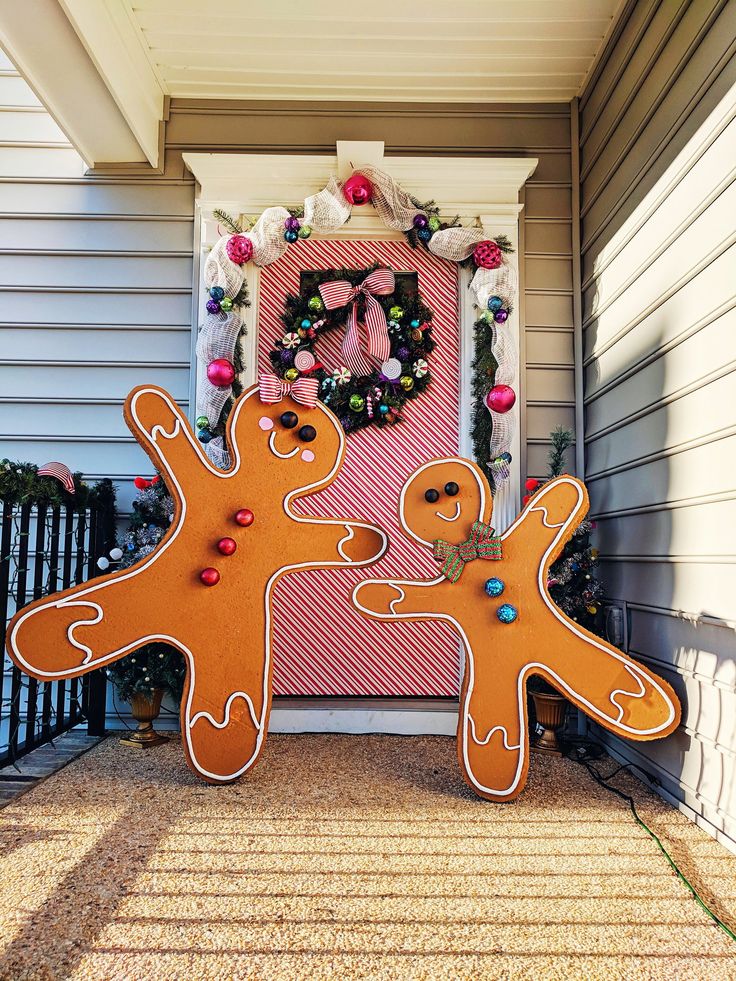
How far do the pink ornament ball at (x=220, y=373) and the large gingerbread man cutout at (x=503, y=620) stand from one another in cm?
110

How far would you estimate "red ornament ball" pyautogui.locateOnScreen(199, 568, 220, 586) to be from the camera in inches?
90.5

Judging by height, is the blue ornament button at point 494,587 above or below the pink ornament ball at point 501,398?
below

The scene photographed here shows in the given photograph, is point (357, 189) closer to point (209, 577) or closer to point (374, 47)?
point (374, 47)

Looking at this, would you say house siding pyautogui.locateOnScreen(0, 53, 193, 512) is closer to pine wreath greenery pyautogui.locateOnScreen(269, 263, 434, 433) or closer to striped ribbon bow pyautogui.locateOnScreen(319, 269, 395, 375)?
pine wreath greenery pyautogui.locateOnScreen(269, 263, 434, 433)

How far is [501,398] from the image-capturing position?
3.01 m

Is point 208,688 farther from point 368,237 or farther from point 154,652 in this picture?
point 368,237

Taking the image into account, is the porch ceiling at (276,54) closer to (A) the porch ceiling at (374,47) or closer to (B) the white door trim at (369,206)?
(A) the porch ceiling at (374,47)

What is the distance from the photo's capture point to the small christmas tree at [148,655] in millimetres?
2736

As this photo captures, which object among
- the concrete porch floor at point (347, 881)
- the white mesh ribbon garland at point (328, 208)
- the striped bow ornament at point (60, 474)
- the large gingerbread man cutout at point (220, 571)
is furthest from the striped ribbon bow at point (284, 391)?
the concrete porch floor at point (347, 881)

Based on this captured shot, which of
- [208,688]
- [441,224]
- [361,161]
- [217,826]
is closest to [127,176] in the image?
[361,161]

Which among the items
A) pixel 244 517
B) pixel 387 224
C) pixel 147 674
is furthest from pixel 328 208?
pixel 147 674

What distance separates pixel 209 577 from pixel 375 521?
42.8 inches

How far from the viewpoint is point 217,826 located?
1.95 m

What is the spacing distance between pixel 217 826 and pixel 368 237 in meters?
2.57
